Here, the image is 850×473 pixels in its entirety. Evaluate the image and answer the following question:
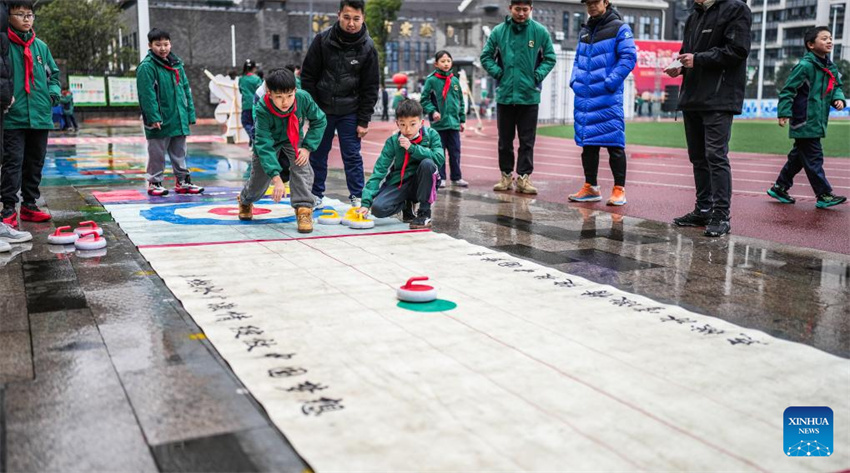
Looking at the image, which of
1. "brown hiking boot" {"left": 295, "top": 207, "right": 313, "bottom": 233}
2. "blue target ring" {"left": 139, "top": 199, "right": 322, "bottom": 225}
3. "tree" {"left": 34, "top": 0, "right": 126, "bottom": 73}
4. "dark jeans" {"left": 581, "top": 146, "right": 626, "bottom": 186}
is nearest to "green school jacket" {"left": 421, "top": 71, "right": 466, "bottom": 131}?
"dark jeans" {"left": 581, "top": 146, "right": 626, "bottom": 186}

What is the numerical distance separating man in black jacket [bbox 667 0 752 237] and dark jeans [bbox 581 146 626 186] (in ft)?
4.90

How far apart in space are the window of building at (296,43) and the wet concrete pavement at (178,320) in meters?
62.9

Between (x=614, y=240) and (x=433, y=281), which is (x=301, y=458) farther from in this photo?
(x=614, y=240)

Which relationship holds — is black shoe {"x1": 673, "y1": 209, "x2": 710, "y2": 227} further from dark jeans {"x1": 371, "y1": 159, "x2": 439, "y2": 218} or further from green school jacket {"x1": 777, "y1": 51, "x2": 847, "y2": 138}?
dark jeans {"x1": 371, "y1": 159, "x2": 439, "y2": 218}

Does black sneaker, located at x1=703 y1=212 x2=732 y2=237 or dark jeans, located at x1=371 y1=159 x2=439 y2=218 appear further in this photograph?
dark jeans, located at x1=371 y1=159 x2=439 y2=218

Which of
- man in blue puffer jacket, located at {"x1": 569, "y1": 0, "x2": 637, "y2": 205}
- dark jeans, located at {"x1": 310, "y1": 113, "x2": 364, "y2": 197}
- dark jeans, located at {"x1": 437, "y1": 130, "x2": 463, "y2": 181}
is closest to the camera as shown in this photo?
dark jeans, located at {"x1": 310, "y1": 113, "x2": 364, "y2": 197}

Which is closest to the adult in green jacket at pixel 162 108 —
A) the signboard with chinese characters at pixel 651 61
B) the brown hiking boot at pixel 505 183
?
the brown hiking boot at pixel 505 183

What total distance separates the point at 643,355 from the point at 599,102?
17.5ft

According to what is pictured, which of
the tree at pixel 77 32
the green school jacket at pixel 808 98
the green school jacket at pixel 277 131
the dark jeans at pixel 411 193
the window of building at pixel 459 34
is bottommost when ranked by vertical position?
the dark jeans at pixel 411 193

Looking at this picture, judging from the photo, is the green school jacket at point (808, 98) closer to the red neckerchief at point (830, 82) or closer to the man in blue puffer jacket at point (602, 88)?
the red neckerchief at point (830, 82)

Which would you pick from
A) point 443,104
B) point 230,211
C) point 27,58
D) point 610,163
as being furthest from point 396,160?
point 443,104

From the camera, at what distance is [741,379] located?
303cm

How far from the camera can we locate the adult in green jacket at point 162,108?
8.52 metres

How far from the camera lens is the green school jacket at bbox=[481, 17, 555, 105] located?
29.5 ft
